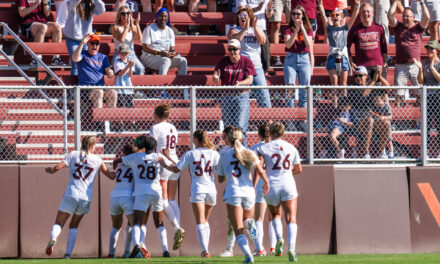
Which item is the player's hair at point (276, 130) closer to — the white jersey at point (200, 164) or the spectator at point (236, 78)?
the white jersey at point (200, 164)

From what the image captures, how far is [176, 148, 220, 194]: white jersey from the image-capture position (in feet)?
42.2

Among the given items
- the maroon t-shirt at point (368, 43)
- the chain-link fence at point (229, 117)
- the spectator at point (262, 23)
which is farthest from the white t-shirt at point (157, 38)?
the maroon t-shirt at point (368, 43)

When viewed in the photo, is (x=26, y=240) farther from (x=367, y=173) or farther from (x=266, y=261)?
(x=367, y=173)

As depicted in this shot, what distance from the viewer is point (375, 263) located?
1223cm

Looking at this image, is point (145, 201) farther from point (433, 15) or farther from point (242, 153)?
point (433, 15)

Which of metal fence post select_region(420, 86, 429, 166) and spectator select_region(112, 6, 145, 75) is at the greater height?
spectator select_region(112, 6, 145, 75)

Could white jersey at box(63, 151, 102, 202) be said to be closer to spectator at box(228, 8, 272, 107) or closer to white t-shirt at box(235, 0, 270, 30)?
spectator at box(228, 8, 272, 107)

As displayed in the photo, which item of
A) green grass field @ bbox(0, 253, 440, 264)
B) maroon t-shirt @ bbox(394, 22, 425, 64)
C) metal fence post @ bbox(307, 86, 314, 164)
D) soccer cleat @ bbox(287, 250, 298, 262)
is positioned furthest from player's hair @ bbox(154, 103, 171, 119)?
maroon t-shirt @ bbox(394, 22, 425, 64)

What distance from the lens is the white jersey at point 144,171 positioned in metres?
13.1

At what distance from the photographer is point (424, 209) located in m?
14.8

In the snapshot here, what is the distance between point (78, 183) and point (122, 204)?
678 mm

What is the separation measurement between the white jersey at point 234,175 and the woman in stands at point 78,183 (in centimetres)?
182

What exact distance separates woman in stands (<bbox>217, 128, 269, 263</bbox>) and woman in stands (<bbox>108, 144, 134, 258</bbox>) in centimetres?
155

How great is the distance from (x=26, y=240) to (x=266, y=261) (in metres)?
3.97
